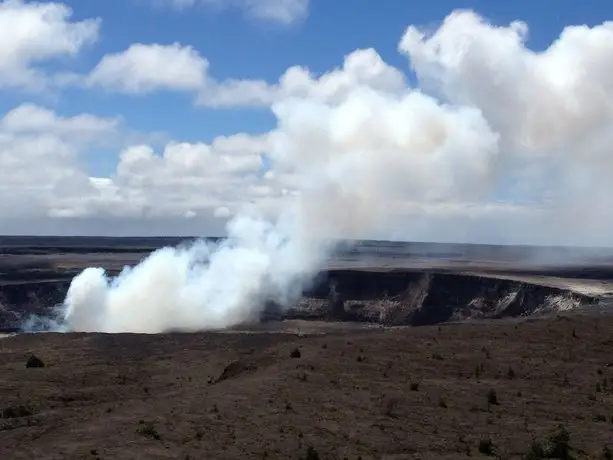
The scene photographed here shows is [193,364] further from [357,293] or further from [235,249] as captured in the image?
[357,293]

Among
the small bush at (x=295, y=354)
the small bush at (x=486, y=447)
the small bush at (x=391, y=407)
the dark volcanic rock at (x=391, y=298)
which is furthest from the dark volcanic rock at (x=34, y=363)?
the dark volcanic rock at (x=391, y=298)

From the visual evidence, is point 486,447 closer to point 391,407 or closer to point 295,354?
point 391,407

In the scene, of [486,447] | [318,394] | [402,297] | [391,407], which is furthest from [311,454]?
[402,297]

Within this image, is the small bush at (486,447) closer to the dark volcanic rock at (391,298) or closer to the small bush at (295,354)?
the small bush at (295,354)

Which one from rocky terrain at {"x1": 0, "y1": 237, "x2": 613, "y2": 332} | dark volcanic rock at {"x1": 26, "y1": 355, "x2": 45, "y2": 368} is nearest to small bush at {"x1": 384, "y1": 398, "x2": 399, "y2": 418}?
dark volcanic rock at {"x1": 26, "y1": 355, "x2": 45, "y2": 368}

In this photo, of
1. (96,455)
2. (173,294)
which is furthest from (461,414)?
(173,294)
